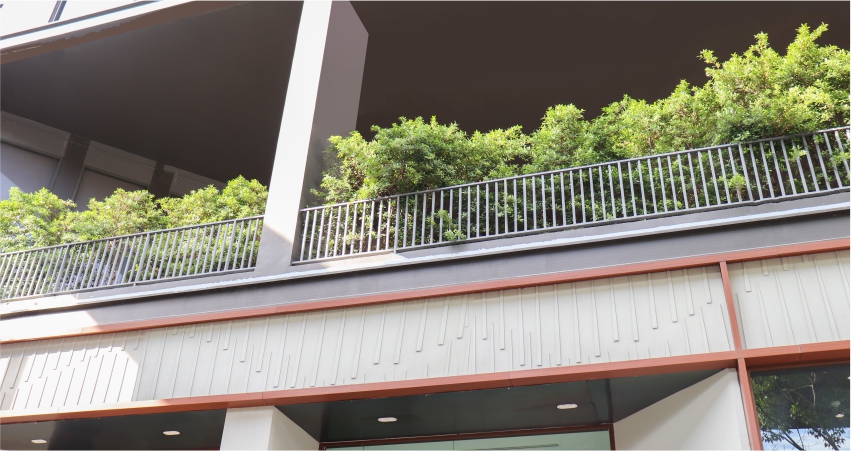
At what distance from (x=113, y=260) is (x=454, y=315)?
5.15 metres

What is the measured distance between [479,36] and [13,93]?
948cm

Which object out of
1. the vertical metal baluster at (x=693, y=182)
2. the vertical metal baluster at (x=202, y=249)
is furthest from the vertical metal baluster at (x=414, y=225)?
the vertical metal baluster at (x=693, y=182)

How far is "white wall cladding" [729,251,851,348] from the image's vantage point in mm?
5344

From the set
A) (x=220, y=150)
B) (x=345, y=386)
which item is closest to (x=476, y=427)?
(x=345, y=386)

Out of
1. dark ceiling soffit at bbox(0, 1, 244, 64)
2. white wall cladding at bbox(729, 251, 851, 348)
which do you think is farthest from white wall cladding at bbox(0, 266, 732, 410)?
dark ceiling soffit at bbox(0, 1, 244, 64)

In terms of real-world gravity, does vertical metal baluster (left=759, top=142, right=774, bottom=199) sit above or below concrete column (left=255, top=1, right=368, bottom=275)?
below

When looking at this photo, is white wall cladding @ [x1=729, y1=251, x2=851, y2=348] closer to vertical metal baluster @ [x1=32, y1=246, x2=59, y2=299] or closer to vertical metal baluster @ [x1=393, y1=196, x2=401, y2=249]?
vertical metal baluster @ [x1=393, y1=196, x2=401, y2=249]

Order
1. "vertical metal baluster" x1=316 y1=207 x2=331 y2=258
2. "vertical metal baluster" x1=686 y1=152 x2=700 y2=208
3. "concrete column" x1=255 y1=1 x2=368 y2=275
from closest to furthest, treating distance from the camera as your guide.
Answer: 1. "vertical metal baluster" x1=686 y1=152 x2=700 y2=208
2. "vertical metal baluster" x1=316 y1=207 x2=331 y2=258
3. "concrete column" x1=255 y1=1 x2=368 y2=275

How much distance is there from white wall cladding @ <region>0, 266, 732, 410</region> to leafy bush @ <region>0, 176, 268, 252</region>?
2.32 m

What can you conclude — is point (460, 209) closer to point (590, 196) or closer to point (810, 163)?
point (590, 196)

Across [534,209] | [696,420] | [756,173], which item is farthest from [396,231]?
[756,173]

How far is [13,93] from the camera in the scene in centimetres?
1332

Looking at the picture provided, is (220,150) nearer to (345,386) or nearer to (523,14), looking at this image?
(523,14)

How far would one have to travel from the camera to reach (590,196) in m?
7.47
